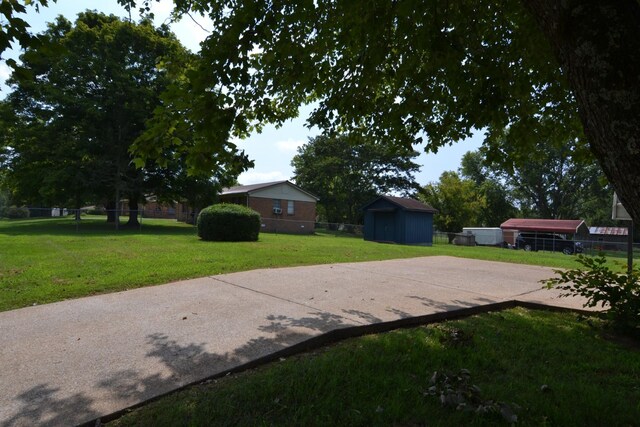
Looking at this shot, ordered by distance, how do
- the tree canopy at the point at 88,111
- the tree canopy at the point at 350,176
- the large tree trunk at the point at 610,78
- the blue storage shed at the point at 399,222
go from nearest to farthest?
the large tree trunk at the point at 610,78 → the tree canopy at the point at 88,111 → the blue storage shed at the point at 399,222 → the tree canopy at the point at 350,176

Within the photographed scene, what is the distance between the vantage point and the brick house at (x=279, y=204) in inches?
1361

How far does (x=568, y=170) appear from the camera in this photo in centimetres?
6156

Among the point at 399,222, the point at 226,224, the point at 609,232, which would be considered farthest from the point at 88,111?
the point at 609,232

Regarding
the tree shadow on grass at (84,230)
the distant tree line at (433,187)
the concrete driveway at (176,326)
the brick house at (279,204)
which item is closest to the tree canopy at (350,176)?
the distant tree line at (433,187)

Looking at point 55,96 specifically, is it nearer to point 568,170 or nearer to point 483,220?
point 483,220

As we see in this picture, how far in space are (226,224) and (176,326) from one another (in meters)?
12.5

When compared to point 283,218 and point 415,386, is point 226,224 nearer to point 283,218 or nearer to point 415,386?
point 415,386

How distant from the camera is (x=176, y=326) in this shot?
15.4ft

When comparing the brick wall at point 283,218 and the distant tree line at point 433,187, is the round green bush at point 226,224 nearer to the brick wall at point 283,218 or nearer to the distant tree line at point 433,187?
the brick wall at point 283,218

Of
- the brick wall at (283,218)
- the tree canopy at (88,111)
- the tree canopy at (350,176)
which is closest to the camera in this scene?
the tree canopy at (88,111)

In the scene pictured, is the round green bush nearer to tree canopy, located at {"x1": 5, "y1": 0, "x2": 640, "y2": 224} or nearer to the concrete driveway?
the concrete driveway

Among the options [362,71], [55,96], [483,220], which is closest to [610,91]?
[362,71]

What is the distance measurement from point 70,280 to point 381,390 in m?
6.33

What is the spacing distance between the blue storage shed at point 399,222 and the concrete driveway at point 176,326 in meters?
18.8
